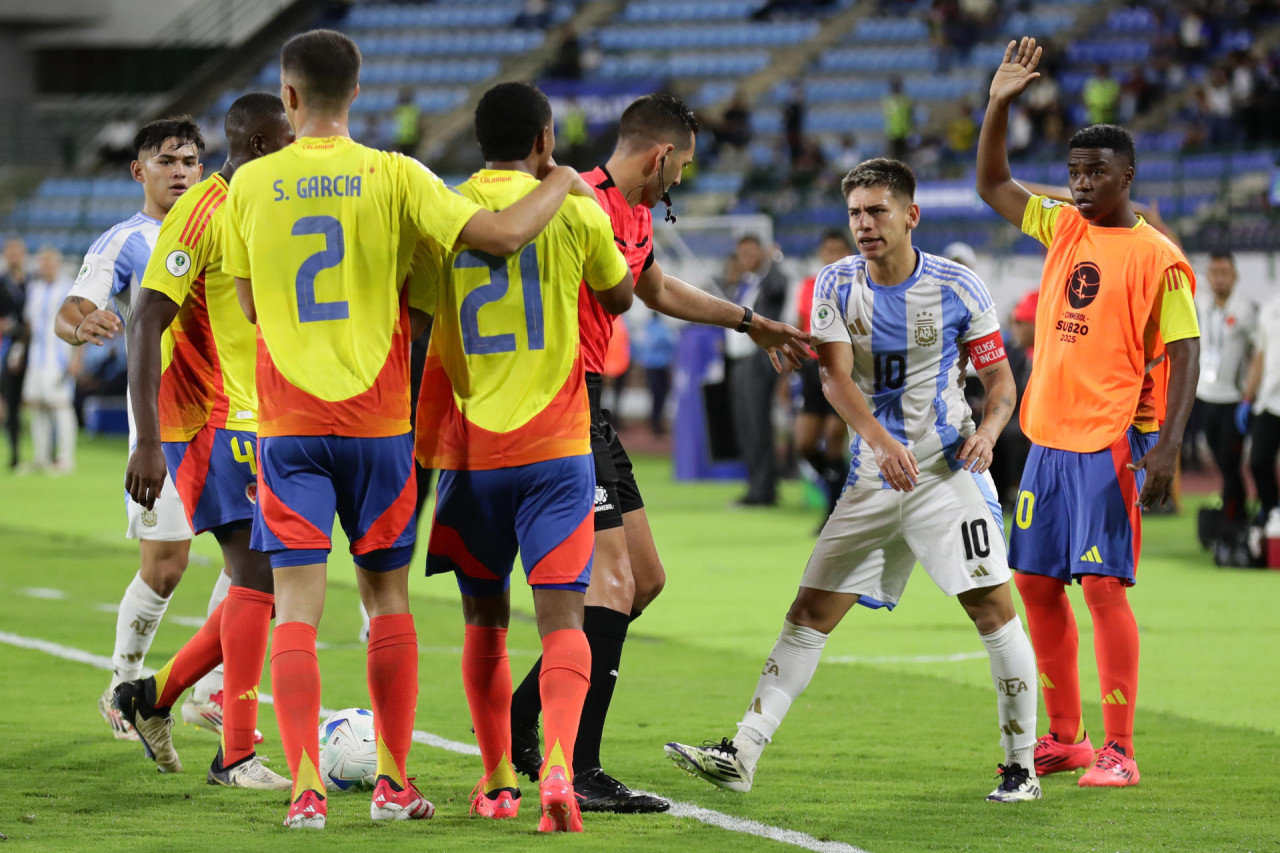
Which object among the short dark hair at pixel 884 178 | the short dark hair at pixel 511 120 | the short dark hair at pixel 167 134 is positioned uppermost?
the short dark hair at pixel 167 134

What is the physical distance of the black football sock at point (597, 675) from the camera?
5.41 m

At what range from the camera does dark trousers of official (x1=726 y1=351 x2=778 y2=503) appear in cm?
1627

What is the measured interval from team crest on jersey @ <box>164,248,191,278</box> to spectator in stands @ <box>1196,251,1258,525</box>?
9.28m

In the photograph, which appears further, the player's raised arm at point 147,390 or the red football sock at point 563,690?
the player's raised arm at point 147,390

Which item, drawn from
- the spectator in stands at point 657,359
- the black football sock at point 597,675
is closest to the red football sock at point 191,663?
the black football sock at point 597,675

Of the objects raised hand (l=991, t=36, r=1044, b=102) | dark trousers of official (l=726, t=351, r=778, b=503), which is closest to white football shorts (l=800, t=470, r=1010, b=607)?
raised hand (l=991, t=36, r=1044, b=102)

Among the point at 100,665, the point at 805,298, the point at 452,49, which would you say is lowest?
the point at 100,665

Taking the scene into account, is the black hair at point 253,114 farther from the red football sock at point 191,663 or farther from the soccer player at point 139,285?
the red football sock at point 191,663

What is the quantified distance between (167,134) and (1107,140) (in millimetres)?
3363

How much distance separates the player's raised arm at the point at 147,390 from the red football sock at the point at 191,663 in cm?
70

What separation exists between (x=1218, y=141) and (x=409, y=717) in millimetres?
21217

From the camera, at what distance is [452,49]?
36938 millimetres

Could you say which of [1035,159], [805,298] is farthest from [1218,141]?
[805,298]

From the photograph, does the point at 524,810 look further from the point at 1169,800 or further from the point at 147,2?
the point at 147,2
